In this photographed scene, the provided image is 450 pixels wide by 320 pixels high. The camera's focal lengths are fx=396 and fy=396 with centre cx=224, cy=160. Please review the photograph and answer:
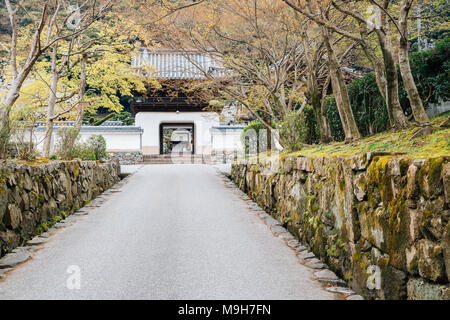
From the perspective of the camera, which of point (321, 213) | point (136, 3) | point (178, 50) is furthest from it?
point (178, 50)

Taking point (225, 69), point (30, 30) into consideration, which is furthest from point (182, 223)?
point (30, 30)

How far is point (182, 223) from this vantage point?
7430 millimetres

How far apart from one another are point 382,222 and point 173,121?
25726 millimetres

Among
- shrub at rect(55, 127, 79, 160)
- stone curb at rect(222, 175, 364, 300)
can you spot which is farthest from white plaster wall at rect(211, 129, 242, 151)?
stone curb at rect(222, 175, 364, 300)

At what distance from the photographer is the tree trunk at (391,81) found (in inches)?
229

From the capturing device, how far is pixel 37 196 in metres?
6.54

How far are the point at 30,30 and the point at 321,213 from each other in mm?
14465

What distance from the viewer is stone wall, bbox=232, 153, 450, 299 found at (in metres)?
2.84

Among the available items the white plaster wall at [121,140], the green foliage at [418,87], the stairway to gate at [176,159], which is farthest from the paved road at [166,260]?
the white plaster wall at [121,140]

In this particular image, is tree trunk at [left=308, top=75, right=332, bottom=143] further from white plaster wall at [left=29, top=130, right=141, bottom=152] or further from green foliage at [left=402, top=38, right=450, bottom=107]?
white plaster wall at [left=29, top=130, right=141, bottom=152]

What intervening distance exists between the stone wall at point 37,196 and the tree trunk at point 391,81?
18.5 ft

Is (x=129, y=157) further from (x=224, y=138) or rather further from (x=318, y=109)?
(x=318, y=109)

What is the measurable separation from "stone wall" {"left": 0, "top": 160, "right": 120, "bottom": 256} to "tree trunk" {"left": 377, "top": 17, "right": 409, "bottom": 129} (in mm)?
5635
